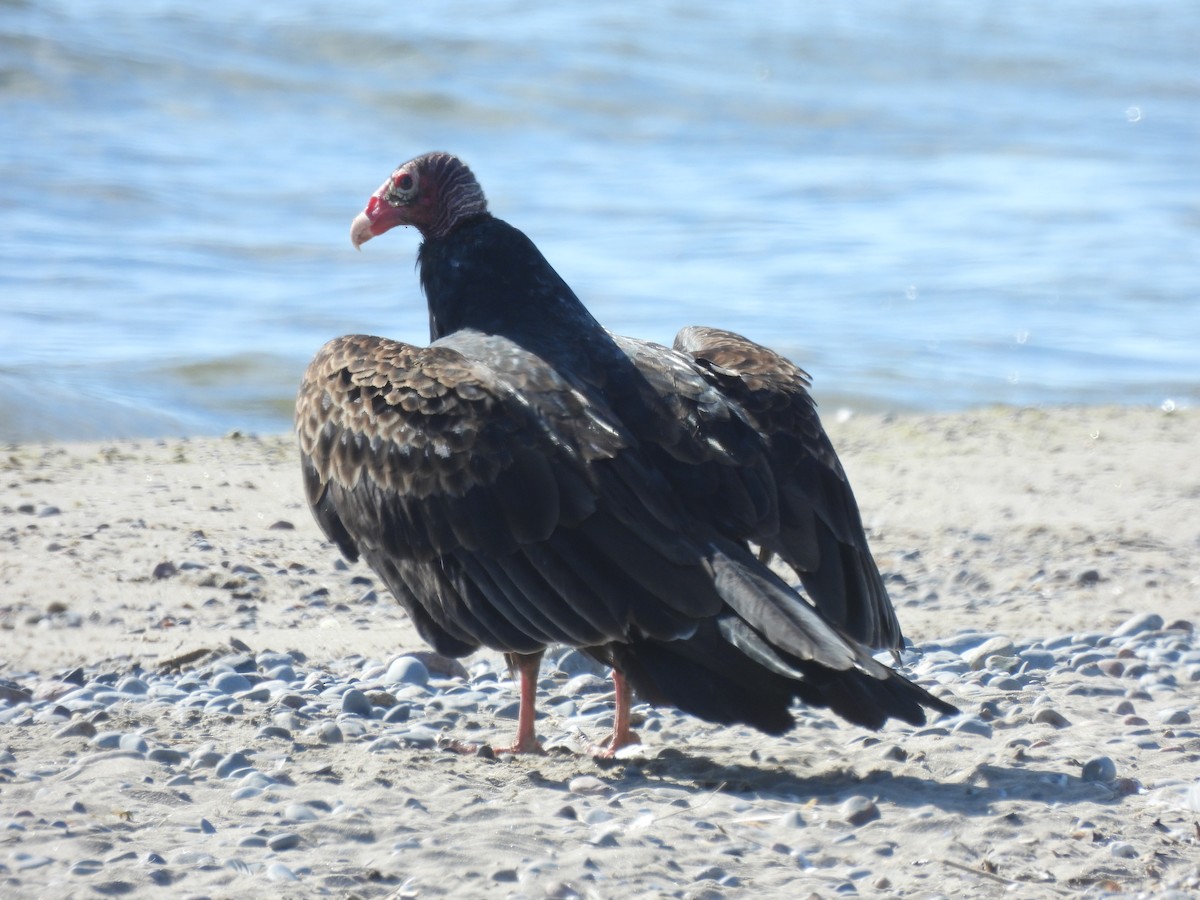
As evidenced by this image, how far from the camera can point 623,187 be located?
1608 centimetres

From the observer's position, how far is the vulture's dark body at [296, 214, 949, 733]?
12.3 ft

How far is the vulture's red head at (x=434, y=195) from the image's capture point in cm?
528

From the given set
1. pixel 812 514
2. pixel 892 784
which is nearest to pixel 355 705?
pixel 812 514

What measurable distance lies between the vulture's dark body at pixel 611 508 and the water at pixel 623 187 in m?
4.90

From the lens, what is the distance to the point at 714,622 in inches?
150

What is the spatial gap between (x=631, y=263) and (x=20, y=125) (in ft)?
21.7

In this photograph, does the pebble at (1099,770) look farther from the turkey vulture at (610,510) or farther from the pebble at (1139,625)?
the pebble at (1139,625)

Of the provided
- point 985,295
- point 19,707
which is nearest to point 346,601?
point 19,707

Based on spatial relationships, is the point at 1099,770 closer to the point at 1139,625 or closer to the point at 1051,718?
the point at 1051,718

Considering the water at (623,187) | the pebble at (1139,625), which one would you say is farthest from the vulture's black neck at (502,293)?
the water at (623,187)

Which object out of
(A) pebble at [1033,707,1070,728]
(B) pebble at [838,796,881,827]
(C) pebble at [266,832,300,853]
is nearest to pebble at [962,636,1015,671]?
(A) pebble at [1033,707,1070,728]

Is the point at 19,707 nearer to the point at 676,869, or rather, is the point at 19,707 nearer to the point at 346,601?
the point at 346,601

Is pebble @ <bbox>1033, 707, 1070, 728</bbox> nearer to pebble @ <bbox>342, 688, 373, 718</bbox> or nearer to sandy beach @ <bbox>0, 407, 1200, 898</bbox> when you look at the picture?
sandy beach @ <bbox>0, 407, 1200, 898</bbox>

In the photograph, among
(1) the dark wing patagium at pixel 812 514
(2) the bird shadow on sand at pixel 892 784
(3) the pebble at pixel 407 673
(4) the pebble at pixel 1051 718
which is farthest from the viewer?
(3) the pebble at pixel 407 673
